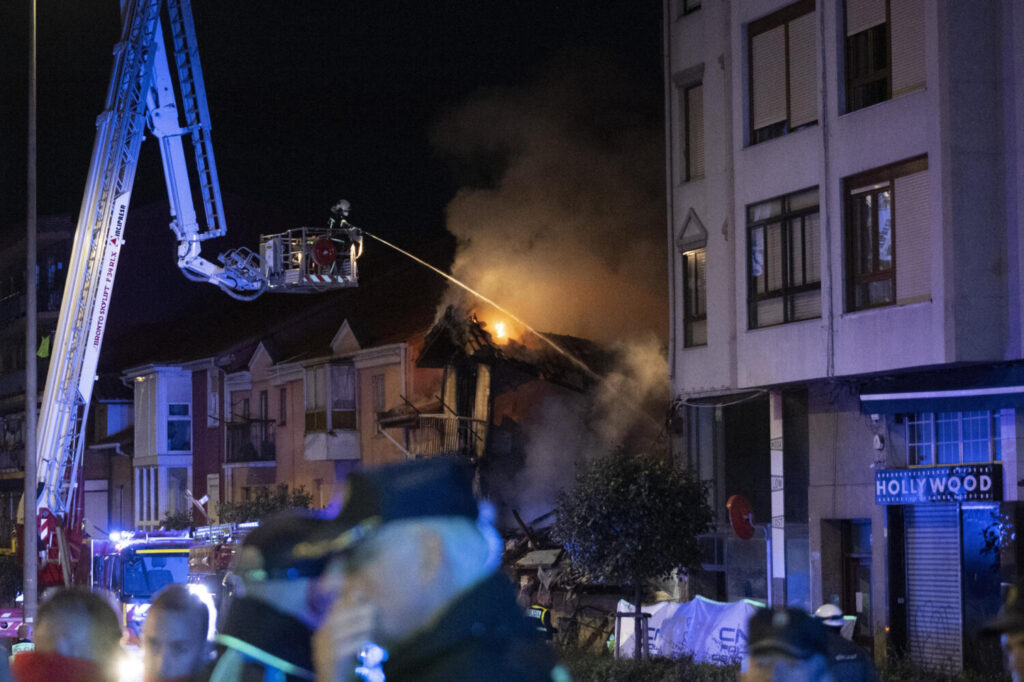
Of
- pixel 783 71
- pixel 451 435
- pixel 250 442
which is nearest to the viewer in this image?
pixel 783 71

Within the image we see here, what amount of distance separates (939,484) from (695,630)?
378 cm

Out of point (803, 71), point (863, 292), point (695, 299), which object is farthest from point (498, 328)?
point (863, 292)

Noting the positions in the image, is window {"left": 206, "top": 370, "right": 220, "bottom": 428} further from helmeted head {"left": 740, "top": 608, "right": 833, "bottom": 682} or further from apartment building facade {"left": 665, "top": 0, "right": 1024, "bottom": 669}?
helmeted head {"left": 740, "top": 608, "right": 833, "bottom": 682}

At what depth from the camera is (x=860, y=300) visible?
754 inches

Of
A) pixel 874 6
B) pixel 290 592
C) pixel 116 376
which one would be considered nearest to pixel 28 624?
pixel 874 6

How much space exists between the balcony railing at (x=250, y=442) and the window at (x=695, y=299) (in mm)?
22103

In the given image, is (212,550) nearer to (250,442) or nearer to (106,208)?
(106,208)

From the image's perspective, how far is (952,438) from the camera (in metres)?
18.9

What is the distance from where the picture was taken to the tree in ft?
64.5

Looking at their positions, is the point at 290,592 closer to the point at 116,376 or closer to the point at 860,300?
the point at 860,300

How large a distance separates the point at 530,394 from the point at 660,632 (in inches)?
552

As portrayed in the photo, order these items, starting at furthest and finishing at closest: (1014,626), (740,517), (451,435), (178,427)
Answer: (178,427) → (451,435) → (740,517) → (1014,626)

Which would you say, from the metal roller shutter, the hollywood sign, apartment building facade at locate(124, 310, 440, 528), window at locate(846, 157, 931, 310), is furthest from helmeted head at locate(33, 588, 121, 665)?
apartment building facade at locate(124, 310, 440, 528)

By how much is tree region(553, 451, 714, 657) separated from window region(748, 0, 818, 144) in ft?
18.1
